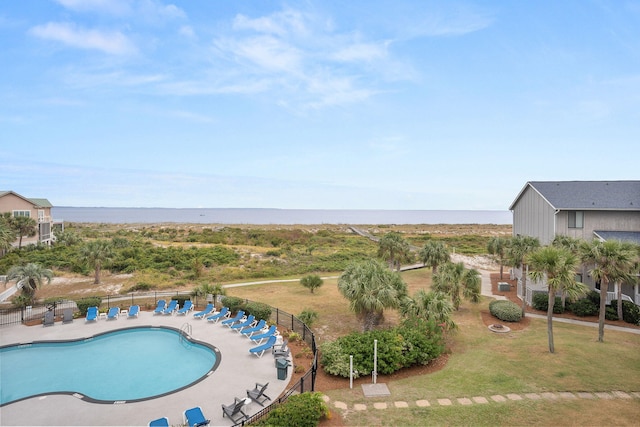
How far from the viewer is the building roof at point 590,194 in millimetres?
23812

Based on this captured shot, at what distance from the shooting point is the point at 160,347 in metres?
18.5

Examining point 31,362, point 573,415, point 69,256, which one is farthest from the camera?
point 69,256

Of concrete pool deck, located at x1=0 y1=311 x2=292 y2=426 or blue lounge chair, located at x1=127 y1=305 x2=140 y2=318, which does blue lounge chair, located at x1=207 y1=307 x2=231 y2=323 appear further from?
blue lounge chair, located at x1=127 y1=305 x2=140 y2=318

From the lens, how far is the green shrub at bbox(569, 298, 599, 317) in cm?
2225

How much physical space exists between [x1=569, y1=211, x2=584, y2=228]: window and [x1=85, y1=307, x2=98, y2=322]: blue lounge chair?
3190 cm

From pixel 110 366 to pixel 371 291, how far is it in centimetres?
1282

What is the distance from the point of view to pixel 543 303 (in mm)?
23484

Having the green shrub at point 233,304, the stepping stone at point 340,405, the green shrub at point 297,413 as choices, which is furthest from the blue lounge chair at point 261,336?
the green shrub at point 297,413

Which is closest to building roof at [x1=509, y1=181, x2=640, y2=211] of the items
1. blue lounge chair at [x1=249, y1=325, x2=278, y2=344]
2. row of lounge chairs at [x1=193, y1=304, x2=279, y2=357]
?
blue lounge chair at [x1=249, y1=325, x2=278, y2=344]

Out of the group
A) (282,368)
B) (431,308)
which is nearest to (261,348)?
(282,368)

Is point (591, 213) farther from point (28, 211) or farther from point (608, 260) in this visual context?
point (28, 211)

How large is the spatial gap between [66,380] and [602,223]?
32188 millimetres

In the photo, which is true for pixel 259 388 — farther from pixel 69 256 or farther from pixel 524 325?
pixel 69 256

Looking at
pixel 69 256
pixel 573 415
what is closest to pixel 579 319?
pixel 573 415
